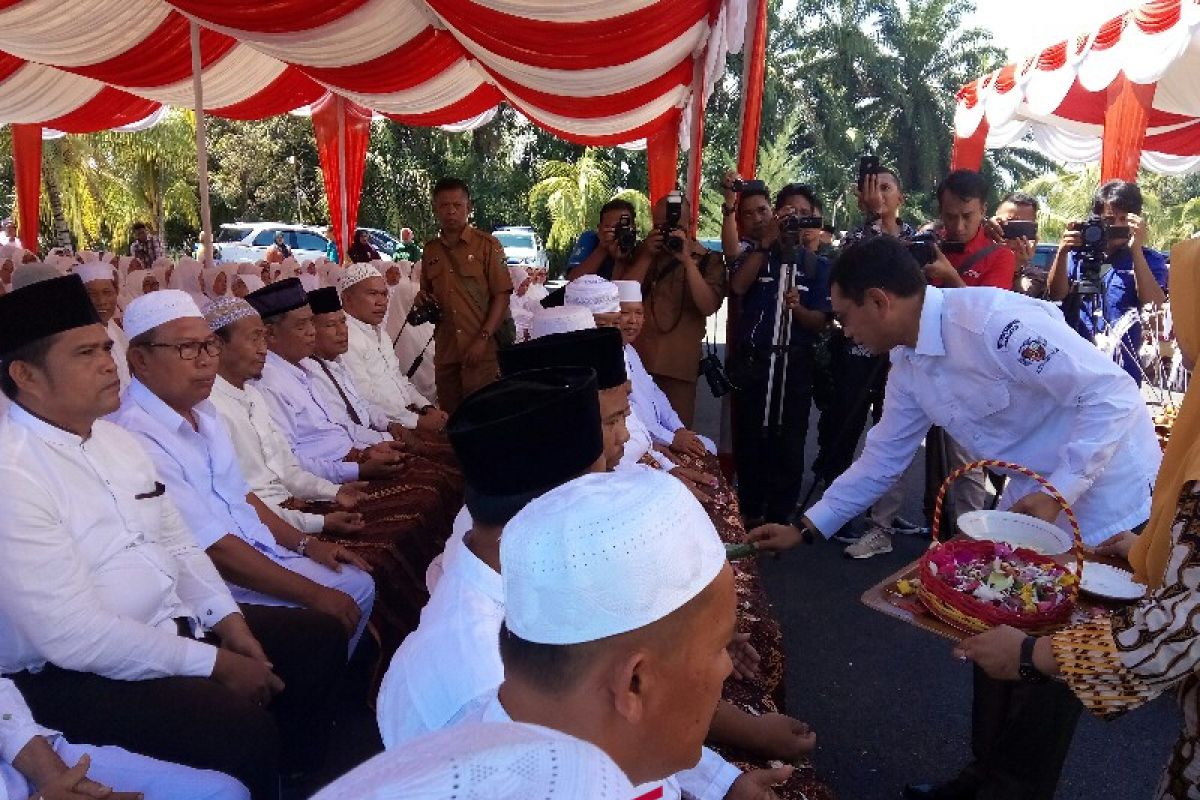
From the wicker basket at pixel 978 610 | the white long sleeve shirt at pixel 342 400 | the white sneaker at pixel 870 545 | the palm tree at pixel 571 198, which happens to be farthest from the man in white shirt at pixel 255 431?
the palm tree at pixel 571 198

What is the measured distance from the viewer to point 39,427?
1.99 meters

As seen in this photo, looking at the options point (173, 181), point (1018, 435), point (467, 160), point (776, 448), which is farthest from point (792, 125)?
point (1018, 435)

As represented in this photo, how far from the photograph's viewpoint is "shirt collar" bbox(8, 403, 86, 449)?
1979mm

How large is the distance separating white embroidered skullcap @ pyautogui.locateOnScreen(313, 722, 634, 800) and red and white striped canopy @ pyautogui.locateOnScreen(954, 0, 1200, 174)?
25.6 feet

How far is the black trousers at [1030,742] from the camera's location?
2.08 m

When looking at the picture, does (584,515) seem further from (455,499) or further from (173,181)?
(173,181)

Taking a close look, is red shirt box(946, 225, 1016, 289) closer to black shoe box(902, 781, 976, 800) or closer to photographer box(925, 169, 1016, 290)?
photographer box(925, 169, 1016, 290)

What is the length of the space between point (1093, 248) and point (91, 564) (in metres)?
4.86

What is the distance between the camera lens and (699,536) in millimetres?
930

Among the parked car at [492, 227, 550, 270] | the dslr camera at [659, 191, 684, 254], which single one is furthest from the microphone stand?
the parked car at [492, 227, 550, 270]

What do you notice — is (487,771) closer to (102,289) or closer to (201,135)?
(102,289)

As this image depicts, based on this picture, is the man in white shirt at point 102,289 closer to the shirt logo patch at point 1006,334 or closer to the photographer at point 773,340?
the photographer at point 773,340

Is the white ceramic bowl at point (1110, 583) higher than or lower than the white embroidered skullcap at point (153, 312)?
lower

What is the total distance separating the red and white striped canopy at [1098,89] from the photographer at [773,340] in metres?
4.13
